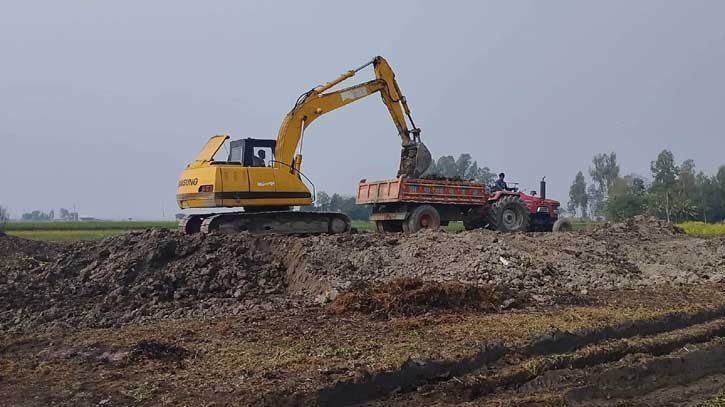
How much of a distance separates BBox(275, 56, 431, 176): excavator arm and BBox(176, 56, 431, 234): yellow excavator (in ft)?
0.08

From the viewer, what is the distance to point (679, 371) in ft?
23.2

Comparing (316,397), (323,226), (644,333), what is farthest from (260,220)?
(316,397)

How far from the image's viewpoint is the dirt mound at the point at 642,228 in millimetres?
20594

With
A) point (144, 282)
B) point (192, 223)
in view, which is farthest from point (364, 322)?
point (192, 223)

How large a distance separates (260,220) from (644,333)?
9153mm

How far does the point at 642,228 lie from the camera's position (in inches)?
864

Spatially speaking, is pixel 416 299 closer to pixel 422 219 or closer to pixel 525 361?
pixel 525 361

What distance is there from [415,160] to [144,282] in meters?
8.78

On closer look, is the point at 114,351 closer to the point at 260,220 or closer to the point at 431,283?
the point at 431,283

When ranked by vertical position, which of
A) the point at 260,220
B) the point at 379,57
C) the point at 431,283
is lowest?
the point at 431,283

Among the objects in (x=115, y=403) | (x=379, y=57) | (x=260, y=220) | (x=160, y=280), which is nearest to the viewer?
(x=115, y=403)

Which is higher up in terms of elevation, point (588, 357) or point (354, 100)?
point (354, 100)

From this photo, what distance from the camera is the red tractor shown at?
57.3 ft

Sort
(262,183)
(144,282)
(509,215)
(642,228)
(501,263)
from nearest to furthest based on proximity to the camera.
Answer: (144,282) < (501,263) < (262,183) < (509,215) < (642,228)
